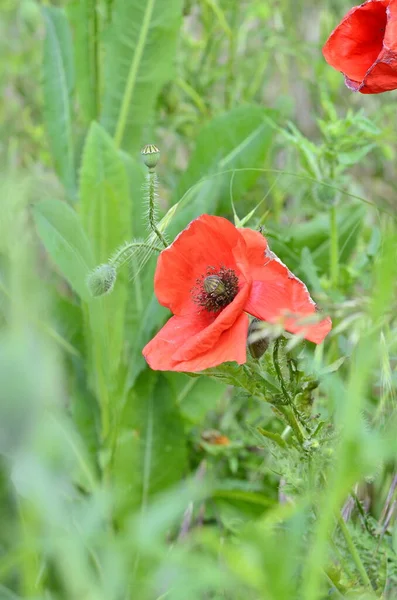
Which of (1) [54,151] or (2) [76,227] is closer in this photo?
(2) [76,227]

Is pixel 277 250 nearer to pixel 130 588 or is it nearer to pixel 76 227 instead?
pixel 76 227

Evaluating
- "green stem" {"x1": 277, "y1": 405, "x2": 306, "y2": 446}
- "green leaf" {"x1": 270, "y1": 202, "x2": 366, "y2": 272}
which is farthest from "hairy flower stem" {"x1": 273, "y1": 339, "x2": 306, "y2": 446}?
"green leaf" {"x1": 270, "y1": 202, "x2": 366, "y2": 272}

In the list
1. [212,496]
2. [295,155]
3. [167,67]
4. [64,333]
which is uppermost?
[167,67]

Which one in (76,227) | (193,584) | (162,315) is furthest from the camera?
(162,315)

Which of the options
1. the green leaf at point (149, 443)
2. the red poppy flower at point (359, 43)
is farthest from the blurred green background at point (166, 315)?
the red poppy flower at point (359, 43)

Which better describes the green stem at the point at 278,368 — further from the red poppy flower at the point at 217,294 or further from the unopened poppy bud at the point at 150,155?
the unopened poppy bud at the point at 150,155

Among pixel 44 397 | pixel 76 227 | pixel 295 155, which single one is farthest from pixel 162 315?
pixel 44 397

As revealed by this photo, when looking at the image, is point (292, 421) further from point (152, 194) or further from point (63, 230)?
point (63, 230)

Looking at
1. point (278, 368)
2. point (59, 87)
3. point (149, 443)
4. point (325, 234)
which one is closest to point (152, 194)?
point (278, 368)
